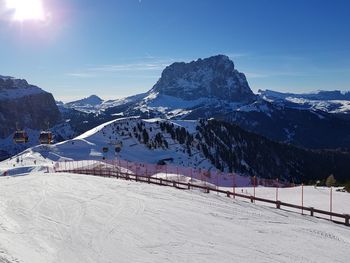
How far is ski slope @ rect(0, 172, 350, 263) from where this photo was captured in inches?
706

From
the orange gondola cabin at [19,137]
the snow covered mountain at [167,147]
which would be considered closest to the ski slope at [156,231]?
the orange gondola cabin at [19,137]

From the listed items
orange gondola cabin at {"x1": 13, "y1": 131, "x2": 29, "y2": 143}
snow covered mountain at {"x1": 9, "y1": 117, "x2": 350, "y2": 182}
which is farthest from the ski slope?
snow covered mountain at {"x1": 9, "y1": 117, "x2": 350, "y2": 182}

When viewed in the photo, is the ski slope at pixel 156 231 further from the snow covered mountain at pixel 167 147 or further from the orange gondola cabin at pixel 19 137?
the snow covered mountain at pixel 167 147

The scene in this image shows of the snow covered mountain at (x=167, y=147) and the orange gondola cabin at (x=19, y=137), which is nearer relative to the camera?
the orange gondola cabin at (x=19, y=137)

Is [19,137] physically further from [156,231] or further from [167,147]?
[156,231]

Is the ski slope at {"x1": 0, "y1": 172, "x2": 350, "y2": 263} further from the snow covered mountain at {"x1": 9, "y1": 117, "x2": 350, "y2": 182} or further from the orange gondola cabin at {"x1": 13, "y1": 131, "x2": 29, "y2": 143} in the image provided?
the snow covered mountain at {"x1": 9, "y1": 117, "x2": 350, "y2": 182}

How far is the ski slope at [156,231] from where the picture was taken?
17.9 m

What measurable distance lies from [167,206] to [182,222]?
5.06m

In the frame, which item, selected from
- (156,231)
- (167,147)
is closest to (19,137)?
(167,147)

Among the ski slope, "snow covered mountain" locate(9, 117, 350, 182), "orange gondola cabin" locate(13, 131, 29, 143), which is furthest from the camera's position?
"snow covered mountain" locate(9, 117, 350, 182)

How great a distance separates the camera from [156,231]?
71.5ft

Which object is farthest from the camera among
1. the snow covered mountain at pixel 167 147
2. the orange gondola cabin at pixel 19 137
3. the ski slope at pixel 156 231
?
the snow covered mountain at pixel 167 147

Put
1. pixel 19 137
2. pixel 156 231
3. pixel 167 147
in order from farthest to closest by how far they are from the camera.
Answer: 1. pixel 167 147
2. pixel 19 137
3. pixel 156 231

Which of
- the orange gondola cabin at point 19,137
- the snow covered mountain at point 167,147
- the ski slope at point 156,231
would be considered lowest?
the snow covered mountain at point 167,147
